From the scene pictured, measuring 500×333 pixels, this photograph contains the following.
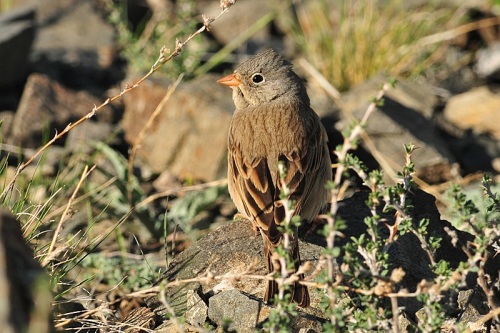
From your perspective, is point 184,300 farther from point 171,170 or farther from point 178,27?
point 178,27

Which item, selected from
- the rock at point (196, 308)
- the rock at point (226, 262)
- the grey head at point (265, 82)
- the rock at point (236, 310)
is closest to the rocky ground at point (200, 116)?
the rock at point (226, 262)

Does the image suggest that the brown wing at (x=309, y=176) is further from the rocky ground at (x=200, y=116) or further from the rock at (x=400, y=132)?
the rock at (x=400, y=132)

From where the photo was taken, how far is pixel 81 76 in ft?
33.6

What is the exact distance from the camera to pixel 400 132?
8633 millimetres

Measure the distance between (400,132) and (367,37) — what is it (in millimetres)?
2054

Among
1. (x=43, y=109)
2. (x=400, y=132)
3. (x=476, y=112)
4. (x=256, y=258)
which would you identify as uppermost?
(x=43, y=109)

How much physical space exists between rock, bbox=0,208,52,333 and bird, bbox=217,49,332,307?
5.92 feet

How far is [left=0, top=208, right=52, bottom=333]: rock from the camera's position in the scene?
279 cm

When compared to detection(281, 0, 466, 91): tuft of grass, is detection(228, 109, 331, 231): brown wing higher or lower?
higher

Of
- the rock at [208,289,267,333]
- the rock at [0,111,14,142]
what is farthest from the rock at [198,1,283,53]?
the rock at [208,289,267,333]

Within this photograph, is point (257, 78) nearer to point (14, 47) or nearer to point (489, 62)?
point (14, 47)

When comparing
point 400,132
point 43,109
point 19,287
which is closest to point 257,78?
point 400,132

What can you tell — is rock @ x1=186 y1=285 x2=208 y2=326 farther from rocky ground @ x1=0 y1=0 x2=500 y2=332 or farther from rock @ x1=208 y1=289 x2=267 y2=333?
rocky ground @ x1=0 y1=0 x2=500 y2=332

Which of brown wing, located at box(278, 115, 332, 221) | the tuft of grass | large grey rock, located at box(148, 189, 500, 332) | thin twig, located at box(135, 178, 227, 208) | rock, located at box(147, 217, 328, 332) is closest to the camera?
large grey rock, located at box(148, 189, 500, 332)
